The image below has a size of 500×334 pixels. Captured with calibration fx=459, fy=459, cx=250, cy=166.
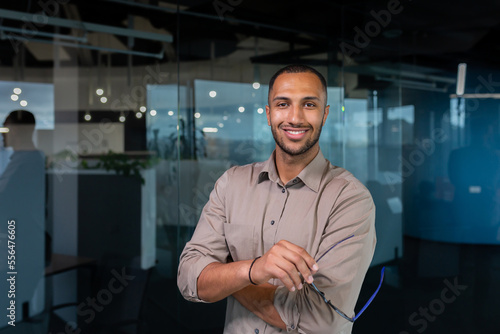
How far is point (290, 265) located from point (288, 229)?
413 mm

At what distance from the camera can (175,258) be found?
3.96 m

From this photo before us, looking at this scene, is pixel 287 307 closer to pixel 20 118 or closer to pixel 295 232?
pixel 295 232

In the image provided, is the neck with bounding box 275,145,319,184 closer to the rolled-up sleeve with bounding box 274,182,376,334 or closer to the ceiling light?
the rolled-up sleeve with bounding box 274,182,376,334

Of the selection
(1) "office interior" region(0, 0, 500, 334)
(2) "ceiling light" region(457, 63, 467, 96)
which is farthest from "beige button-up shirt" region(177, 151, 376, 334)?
(2) "ceiling light" region(457, 63, 467, 96)

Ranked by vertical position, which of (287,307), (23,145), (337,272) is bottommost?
(287,307)

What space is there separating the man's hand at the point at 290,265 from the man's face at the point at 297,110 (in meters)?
0.44

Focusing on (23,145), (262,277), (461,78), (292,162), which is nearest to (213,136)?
(23,145)

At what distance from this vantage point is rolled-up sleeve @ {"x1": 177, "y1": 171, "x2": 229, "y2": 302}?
1.50 meters

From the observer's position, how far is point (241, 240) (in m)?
1.61

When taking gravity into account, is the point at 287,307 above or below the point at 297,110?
below

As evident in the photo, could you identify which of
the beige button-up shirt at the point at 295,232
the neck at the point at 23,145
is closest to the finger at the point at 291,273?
the beige button-up shirt at the point at 295,232

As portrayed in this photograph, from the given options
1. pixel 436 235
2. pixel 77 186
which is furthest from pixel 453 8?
pixel 77 186

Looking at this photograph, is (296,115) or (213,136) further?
(213,136)

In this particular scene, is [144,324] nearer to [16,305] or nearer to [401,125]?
[16,305]
